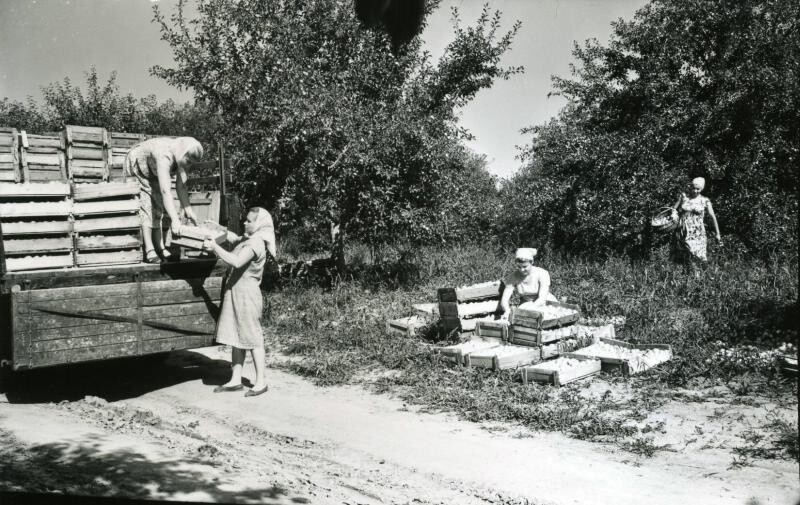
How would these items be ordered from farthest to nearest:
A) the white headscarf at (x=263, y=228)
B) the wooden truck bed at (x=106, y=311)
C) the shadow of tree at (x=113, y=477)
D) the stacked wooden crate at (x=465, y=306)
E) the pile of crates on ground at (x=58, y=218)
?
the stacked wooden crate at (x=465, y=306)
the white headscarf at (x=263, y=228)
the pile of crates on ground at (x=58, y=218)
the wooden truck bed at (x=106, y=311)
the shadow of tree at (x=113, y=477)

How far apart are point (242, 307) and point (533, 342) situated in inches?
128

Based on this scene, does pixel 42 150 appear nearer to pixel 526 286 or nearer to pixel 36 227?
pixel 36 227

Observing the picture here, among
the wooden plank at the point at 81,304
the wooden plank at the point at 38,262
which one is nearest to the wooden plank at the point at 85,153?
the wooden plank at the point at 38,262

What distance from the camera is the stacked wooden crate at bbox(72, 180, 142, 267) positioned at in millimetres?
6387

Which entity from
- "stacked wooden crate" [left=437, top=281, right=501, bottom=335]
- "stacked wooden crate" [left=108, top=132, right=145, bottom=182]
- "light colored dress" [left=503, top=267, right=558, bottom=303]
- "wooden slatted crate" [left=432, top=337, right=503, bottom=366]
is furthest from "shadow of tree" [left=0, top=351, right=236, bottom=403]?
"light colored dress" [left=503, top=267, right=558, bottom=303]

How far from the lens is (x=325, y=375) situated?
24.9 feet

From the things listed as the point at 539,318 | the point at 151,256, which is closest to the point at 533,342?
the point at 539,318

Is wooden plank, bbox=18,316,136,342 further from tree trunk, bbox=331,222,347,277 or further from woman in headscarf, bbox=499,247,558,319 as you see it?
tree trunk, bbox=331,222,347,277

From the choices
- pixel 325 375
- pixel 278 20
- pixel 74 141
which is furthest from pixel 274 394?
pixel 278 20

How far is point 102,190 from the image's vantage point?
6.50 meters

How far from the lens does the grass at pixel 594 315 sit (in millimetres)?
5840

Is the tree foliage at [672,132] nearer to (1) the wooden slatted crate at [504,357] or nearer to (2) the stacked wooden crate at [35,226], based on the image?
(1) the wooden slatted crate at [504,357]

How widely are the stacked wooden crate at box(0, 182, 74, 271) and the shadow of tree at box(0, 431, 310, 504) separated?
6.23 feet

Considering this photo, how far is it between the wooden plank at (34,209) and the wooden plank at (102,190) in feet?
0.44
